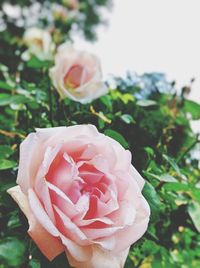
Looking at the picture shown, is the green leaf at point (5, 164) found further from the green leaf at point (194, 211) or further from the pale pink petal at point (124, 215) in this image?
the green leaf at point (194, 211)

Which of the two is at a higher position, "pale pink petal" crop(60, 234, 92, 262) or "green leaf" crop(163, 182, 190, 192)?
"pale pink petal" crop(60, 234, 92, 262)

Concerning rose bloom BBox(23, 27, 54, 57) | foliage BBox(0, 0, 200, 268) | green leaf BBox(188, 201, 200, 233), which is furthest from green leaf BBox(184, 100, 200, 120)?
rose bloom BBox(23, 27, 54, 57)

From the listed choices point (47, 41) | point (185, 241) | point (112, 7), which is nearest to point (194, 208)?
point (185, 241)

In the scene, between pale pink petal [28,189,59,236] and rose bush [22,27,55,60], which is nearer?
pale pink petal [28,189,59,236]

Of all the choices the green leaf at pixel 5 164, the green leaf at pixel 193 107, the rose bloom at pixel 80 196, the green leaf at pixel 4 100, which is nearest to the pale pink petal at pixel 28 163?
the rose bloom at pixel 80 196

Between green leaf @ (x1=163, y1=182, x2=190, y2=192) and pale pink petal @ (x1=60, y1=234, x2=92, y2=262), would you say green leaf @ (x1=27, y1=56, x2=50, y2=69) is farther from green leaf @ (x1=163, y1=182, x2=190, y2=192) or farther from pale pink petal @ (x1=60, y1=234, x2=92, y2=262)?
pale pink petal @ (x1=60, y1=234, x2=92, y2=262)

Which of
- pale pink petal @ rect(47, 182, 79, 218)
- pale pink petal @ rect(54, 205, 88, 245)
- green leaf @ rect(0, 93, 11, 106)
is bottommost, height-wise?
green leaf @ rect(0, 93, 11, 106)

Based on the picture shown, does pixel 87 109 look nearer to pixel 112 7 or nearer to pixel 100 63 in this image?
pixel 100 63
